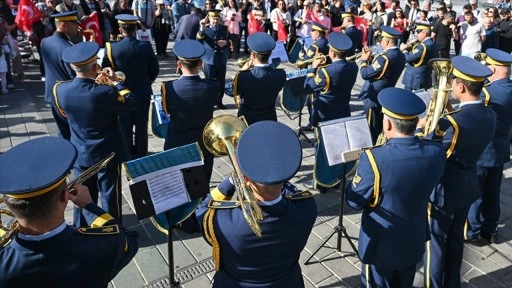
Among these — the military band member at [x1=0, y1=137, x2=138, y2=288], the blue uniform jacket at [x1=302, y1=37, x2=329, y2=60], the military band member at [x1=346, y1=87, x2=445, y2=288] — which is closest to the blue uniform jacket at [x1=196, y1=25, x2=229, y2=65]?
the blue uniform jacket at [x1=302, y1=37, x2=329, y2=60]

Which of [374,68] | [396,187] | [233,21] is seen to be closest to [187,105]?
[396,187]

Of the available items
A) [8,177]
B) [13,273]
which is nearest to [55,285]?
[13,273]

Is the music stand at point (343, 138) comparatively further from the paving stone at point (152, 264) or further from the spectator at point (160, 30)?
the spectator at point (160, 30)

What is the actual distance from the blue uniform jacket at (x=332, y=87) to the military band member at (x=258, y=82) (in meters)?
0.67

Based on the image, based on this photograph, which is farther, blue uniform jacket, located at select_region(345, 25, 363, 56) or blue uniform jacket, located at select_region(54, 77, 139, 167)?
blue uniform jacket, located at select_region(345, 25, 363, 56)

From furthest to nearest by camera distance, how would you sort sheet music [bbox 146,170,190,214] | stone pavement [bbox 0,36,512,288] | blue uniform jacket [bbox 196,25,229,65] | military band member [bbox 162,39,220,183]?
blue uniform jacket [bbox 196,25,229,65]
military band member [bbox 162,39,220,183]
stone pavement [bbox 0,36,512,288]
sheet music [bbox 146,170,190,214]

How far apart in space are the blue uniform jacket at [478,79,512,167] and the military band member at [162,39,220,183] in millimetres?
3067

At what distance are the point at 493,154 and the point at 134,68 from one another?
488 centimetres

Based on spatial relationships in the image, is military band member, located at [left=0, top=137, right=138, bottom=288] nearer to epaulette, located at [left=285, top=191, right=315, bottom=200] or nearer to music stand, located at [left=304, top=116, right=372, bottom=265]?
epaulette, located at [left=285, top=191, right=315, bottom=200]

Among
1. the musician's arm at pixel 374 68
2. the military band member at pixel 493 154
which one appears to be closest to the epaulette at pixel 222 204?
the military band member at pixel 493 154

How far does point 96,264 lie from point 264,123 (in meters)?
1.20

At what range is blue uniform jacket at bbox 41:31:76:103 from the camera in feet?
20.4

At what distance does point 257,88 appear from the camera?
18.9 ft

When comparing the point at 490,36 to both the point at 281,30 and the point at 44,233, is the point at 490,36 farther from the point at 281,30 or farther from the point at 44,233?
the point at 44,233
